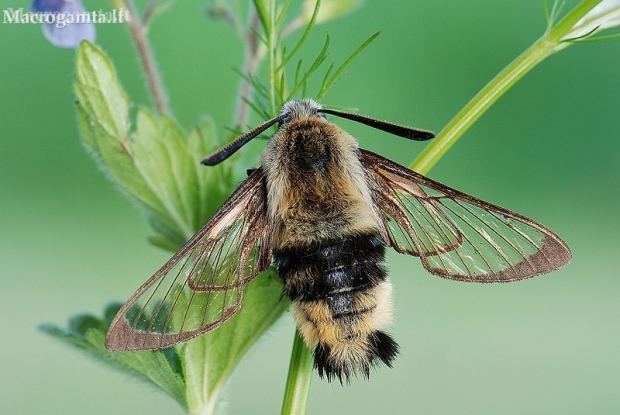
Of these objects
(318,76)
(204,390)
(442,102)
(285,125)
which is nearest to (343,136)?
(285,125)

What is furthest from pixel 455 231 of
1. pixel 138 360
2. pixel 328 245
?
pixel 138 360

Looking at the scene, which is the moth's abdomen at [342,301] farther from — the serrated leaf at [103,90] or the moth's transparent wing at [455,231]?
the serrated leaf at [103,90]

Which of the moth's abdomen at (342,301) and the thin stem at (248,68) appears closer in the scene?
the moth's abdomen at (342,301)

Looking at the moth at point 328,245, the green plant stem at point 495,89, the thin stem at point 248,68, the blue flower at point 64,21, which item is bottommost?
the moth at point 328,245

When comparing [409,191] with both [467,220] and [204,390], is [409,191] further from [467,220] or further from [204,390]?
[204,390]

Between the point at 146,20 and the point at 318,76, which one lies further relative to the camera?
the point at 318,76

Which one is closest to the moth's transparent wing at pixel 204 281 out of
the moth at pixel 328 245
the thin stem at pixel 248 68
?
the moth at pixel 328 245

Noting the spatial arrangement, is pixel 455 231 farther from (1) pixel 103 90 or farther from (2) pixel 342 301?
(1) pixel 103 90

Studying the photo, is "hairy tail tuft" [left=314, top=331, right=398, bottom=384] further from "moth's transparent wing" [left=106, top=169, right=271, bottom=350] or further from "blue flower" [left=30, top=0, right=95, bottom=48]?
"blue flower" [left=30, top=0, right=95, bottom=48]
